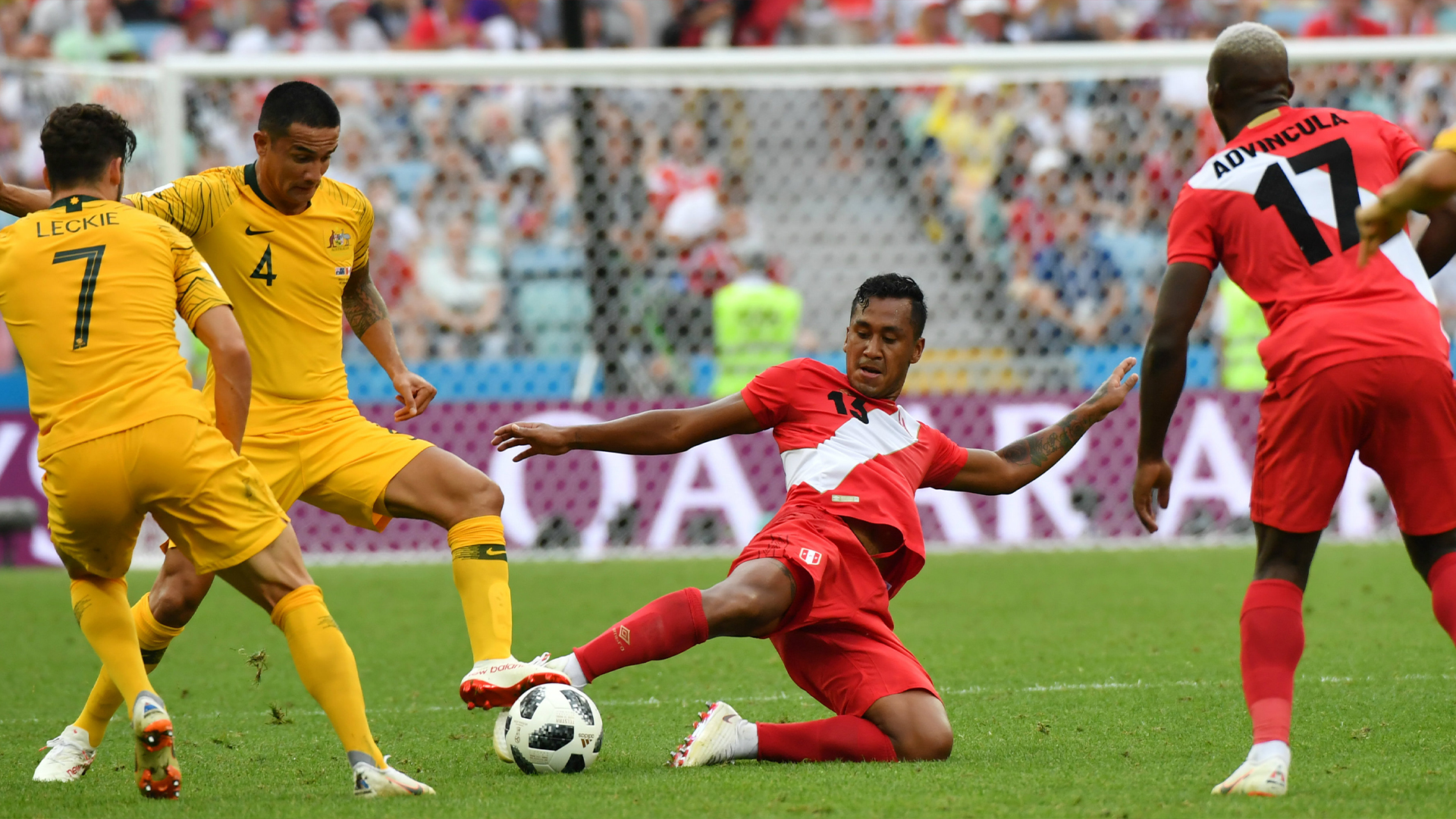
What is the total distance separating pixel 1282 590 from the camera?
13.4 ft

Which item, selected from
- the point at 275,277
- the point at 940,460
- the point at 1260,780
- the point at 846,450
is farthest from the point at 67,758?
the point at 1260,780

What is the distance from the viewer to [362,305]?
5.91 metres

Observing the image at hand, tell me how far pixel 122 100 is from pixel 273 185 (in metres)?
7.39

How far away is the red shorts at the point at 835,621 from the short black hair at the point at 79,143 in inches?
88.5

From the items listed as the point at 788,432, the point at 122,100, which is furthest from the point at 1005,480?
the point at 122,100

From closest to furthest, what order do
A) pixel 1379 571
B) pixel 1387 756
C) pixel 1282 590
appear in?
1. pixel 1282 590
2. pixel 1387 756
3. pixel 1379 571

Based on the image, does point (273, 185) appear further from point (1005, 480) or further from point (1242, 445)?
point (1242, 445)

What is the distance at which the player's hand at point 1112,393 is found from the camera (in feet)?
17.2

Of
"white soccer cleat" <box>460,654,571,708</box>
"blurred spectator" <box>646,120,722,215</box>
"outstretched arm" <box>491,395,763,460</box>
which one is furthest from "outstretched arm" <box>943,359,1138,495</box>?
"blurred spectator" <box>646,120,722,215</box>

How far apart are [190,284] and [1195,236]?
2823 millimetres

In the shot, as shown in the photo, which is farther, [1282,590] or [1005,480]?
[1005,480]

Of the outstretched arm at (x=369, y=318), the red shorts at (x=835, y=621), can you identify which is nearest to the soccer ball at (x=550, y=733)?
the red shorts at (x=835, y=621)

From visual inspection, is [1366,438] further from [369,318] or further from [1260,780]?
[369,318]

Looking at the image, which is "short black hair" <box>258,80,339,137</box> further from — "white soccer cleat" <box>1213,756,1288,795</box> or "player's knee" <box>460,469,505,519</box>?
"white soccer cleat" <box>1213,756,1288,795</box>
